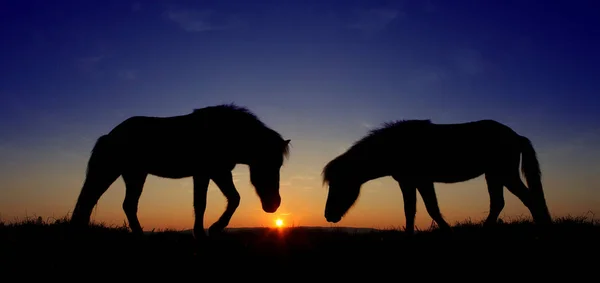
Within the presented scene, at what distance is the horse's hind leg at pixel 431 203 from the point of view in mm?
10336

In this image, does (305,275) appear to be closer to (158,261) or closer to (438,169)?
(158,261)

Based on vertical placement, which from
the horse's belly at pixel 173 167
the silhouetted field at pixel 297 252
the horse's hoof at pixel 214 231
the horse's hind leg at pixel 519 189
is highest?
the horse's belly at pixel 173 167

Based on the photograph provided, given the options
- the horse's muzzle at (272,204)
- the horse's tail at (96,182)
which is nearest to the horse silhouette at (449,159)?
the horse's muzzle at (272,204)

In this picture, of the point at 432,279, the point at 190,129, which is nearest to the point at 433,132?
the point at 190,129

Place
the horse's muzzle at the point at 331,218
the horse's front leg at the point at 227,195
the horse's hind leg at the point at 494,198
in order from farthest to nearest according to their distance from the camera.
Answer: the horse's muzzle at the point at 331,218 → the horse's hind leg at the point at 494,198 → the horse's front leg at the point at 227,195

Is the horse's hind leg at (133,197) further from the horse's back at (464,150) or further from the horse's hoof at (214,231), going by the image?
the horse's back at (464,150)

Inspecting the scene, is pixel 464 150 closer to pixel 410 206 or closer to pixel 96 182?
pixel 410 206

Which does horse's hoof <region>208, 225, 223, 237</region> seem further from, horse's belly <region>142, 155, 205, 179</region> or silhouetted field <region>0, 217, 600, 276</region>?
horse's belly <region>142, 155, 205, 179</region>

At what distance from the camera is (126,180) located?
988 centimetres

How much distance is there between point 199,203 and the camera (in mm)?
9164

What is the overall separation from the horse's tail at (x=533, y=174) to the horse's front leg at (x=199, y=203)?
7455mm

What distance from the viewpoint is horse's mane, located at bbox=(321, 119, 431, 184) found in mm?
11531

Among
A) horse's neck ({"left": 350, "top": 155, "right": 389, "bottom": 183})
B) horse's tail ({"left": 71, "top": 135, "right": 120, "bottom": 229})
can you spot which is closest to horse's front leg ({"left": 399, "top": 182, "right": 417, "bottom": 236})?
horse's neck ({"left": 350, "top": 155, "right": 389, "bottom": 183})

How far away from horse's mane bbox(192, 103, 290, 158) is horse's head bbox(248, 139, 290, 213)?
0.50 feet
